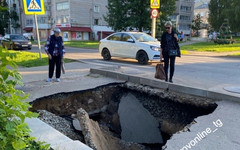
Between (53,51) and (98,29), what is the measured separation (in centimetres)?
4770

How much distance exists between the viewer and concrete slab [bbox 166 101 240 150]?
3070 mm

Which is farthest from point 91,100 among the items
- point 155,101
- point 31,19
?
point 31,19

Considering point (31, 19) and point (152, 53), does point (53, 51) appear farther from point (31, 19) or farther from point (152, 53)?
point (31, 19)

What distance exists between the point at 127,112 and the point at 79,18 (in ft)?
158

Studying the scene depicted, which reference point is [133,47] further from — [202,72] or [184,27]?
[184,27]

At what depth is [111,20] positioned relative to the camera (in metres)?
33.4

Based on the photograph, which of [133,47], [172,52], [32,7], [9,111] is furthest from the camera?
[133,47]

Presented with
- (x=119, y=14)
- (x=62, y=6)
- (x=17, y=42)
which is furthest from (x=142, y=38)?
(x=62, y=6)

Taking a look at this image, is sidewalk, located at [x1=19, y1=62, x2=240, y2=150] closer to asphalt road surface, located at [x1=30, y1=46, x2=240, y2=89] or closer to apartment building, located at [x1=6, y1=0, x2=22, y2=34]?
asphalt road surface, located at [x1=30, y1=46, x2=240, y2=89]

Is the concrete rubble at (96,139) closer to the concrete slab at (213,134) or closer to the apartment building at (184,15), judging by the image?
the concrete slab at (213,134)

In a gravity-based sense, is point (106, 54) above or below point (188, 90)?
above

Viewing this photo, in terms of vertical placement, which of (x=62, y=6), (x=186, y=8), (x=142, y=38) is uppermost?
(x=186, y=8)

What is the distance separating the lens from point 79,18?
50.5 m

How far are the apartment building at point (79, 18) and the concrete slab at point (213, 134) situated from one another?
45.1m
